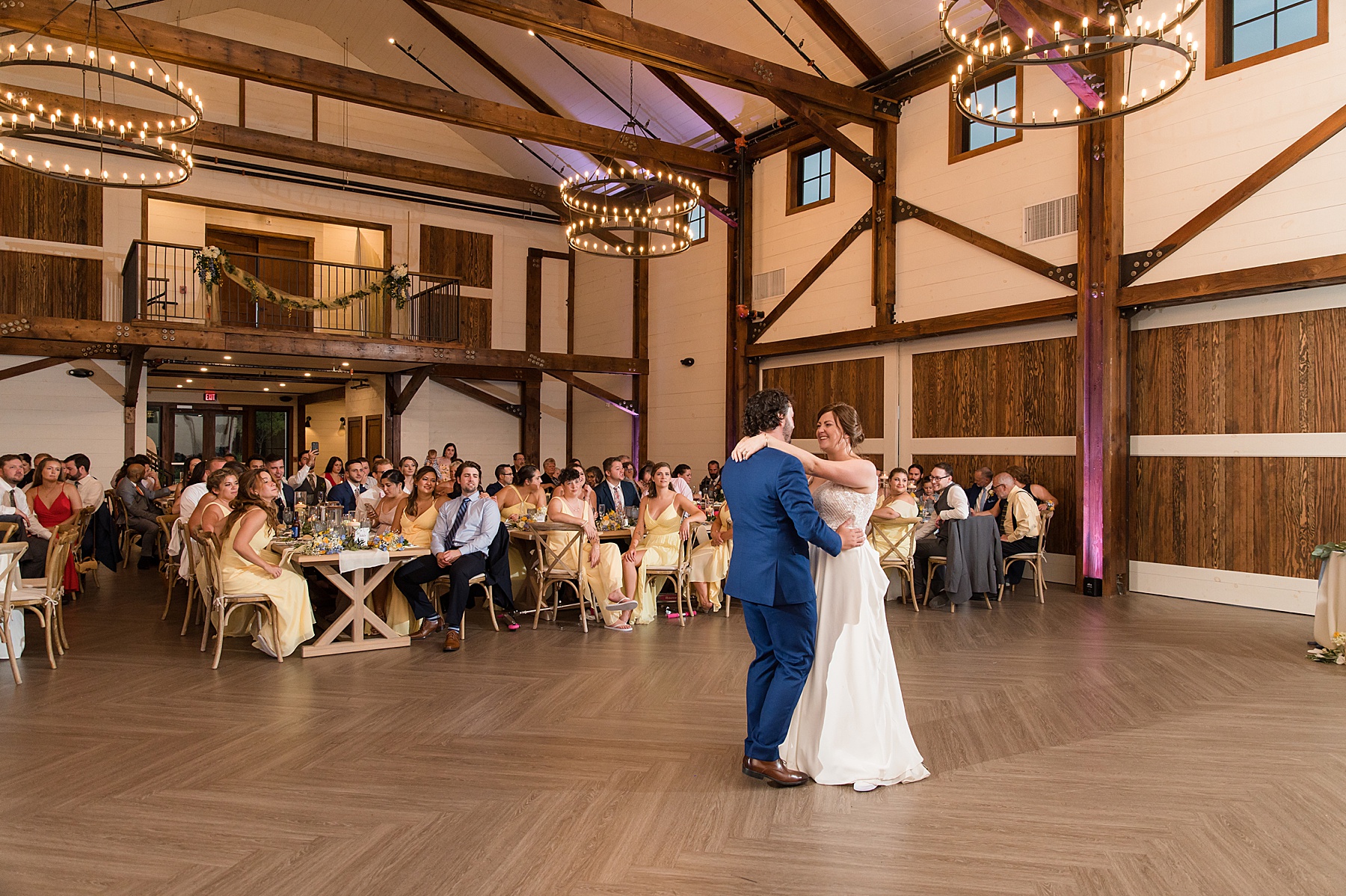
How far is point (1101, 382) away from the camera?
26.2 ft

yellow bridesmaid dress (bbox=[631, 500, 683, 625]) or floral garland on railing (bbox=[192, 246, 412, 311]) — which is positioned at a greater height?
floral garland on railing (bbox=[192, 246, 412, 311])

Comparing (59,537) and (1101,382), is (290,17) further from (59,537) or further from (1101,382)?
(1101,382)

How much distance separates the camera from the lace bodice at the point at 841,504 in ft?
11.5

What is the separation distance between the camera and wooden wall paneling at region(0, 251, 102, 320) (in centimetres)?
1146

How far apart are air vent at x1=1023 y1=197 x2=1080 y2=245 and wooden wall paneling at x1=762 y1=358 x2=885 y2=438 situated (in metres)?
2.33

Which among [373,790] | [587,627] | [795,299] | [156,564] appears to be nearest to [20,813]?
[373,790]

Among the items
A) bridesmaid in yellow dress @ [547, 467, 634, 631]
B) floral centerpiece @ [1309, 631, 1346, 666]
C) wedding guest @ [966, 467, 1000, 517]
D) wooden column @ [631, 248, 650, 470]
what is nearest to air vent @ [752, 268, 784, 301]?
wooden column @ [631, 248, 650, 470]

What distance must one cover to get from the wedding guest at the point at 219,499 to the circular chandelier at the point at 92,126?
2.47 meters

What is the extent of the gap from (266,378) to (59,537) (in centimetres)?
1018

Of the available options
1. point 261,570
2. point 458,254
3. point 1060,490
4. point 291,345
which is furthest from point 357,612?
point 458,254

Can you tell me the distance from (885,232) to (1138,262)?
2990 millimetres

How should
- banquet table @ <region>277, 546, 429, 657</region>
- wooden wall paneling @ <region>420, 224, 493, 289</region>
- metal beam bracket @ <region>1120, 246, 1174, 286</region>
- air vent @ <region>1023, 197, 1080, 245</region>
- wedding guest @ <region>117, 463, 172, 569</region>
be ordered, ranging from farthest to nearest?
wooden wall paneling @ <region>420, 224, 493, 289</region>
wedding guest @ <region>117, 463, 172, 569</region>
air vent @ <region>1023, 197, 1080, 245</region>
metal beam bracket @ <region>1120, 246, 1174, 286</region>
banquet table @ <region>277, 546, 429, 657</region>

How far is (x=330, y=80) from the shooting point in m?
8.77

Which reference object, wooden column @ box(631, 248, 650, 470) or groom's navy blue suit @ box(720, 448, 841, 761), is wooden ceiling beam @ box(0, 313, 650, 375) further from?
groom's navy blue suit @ box(720, 448, 841, 761)
